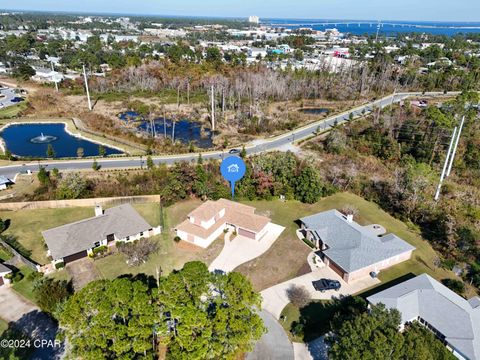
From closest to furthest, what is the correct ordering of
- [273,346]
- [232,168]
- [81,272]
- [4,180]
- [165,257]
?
1. [273,346]
2. [81,272]
3. [165,257]
4. [232,168]
5. [4,180]

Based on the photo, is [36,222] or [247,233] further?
[36,222]

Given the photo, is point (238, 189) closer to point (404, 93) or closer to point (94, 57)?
point (404, 93)

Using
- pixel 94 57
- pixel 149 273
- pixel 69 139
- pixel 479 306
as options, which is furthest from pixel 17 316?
pixel 94 57

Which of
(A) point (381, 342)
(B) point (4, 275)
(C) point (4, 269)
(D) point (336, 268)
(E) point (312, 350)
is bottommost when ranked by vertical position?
(E) point (312, 350)

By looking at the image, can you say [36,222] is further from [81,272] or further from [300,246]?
[300,246]

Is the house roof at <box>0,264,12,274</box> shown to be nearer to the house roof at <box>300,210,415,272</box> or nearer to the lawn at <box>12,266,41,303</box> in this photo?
the lawn at <box>12,266,41,303</box>

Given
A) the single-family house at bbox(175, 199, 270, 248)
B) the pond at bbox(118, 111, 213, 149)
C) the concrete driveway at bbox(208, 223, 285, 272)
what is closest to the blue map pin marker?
the single-family house at bbox(175, 199, 270, 248)

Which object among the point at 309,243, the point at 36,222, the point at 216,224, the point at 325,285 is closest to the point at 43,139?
the point at 36,222
